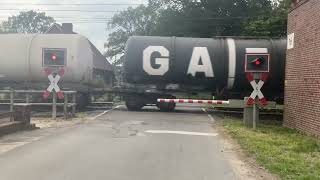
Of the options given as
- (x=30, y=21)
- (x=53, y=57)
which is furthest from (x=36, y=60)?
(x=30, y=21)

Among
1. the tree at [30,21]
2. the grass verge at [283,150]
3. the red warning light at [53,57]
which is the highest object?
the tree at [30,21]

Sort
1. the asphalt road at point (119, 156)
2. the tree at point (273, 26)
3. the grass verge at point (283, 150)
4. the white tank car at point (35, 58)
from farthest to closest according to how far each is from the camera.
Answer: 1. the tree at point (273, 26)
2. the white tank car at point (35, 58)
3. the grass verge at point (283, 150)
4. the asphalt road at point (119, 156)

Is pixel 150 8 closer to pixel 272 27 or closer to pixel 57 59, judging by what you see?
pixel 272 27

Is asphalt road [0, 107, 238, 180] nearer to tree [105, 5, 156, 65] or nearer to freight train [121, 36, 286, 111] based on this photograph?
freight train [121, 36, 286, 111]

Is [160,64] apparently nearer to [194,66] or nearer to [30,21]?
[194,66]

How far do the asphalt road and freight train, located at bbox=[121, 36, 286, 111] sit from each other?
8.34 meters

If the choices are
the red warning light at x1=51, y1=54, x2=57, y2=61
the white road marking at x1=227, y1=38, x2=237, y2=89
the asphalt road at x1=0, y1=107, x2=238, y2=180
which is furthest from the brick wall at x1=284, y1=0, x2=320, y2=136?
the red warning light at x1=51, y1=54, x2=57, y2=61

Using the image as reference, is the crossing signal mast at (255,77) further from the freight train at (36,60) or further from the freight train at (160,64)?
the freight train at (36,60)

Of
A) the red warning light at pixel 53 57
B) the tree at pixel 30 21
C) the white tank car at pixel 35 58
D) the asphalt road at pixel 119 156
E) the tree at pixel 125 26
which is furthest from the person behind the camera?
the tree at pixel 30 21

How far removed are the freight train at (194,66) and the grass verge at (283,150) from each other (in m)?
7.22

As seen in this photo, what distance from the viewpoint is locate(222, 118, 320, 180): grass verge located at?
9.80m

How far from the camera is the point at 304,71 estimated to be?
55.2 ft

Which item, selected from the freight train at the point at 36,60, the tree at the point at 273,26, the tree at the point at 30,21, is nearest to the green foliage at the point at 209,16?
the tree at the point at 273,26

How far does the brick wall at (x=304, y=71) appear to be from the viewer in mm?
15445
